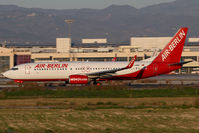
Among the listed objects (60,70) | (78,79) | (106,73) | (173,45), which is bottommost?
(78,79)

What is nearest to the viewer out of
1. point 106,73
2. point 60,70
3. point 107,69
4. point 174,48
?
point 106,73

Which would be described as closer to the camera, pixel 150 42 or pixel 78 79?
pixel 78 79

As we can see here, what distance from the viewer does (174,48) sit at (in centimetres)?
6312

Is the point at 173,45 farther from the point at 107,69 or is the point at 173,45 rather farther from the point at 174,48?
the point at 107,69

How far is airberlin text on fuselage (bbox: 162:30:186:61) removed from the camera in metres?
62.8

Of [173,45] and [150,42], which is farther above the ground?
[150,42]

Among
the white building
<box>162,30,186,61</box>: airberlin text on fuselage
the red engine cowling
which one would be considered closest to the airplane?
<box>162,30,186,61</box>: airberlin text on fuselage

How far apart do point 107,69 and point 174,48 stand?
9724 mm

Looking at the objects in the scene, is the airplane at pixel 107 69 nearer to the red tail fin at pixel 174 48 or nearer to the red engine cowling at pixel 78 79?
the red tail fin at pixel 174 48

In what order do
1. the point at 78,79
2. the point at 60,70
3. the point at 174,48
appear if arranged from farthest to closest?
the point at 174,48, the point at 60,70, the point at 78,79

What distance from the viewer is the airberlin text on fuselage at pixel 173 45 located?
62.8 m

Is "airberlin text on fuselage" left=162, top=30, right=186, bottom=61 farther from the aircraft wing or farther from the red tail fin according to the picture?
the aircraft wing

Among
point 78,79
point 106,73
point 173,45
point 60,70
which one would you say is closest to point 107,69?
point 106,73

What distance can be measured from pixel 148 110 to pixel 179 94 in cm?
1405
